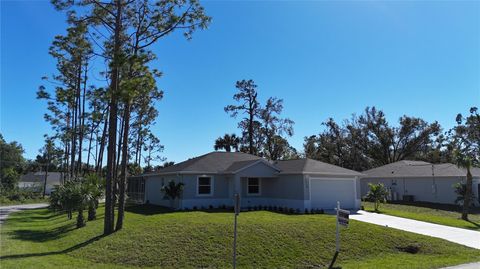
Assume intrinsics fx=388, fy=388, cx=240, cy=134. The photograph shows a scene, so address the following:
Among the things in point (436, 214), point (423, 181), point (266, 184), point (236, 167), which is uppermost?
point (236, 167)

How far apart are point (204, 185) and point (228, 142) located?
25.5 metres

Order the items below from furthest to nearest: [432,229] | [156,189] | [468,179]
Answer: [156,189] < [468,179] < [432,229]

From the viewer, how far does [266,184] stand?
29.6 meters

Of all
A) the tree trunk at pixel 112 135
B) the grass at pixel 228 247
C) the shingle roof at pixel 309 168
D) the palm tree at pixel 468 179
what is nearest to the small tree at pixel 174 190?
the grass at pixel 228 247

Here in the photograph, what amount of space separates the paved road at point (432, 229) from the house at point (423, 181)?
927 cm

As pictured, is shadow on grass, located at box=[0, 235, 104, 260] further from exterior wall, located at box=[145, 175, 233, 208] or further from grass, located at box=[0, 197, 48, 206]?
grass, located at box=[0, 197, 48, 206]

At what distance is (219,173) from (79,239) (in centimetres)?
1192

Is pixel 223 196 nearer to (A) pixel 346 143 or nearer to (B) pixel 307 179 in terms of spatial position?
(B) pixel 307 179

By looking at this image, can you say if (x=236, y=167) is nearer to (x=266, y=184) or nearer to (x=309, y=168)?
(x=266, y=184)

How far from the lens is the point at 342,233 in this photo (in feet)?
54.9

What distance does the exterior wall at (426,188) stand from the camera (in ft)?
111

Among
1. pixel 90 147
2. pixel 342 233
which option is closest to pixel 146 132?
pixel 90 147

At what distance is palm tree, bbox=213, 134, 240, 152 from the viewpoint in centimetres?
5275

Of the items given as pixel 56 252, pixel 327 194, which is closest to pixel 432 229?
pixel 327 194
